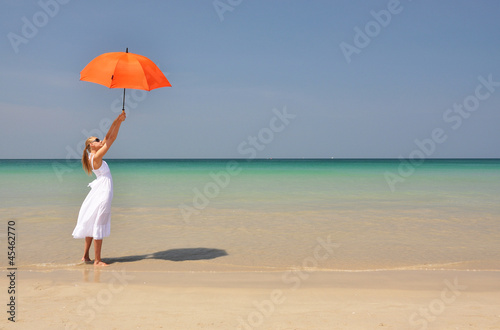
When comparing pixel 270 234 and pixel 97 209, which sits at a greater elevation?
→ pixel 97 209

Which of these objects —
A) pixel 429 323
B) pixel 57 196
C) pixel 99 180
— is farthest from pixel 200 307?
pixel 57 196

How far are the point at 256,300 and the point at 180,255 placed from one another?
2798 mm

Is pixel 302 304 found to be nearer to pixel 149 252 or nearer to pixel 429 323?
pixel 429 323

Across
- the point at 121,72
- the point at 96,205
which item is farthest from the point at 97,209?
the point at 121,72

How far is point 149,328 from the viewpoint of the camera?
372 cm

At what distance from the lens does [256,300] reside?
15.1 feet

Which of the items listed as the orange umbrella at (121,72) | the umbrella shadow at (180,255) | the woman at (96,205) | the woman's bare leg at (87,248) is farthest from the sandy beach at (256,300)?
the orange umbrella at (121,72)

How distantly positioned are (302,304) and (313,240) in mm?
3872

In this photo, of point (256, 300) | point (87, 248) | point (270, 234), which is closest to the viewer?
point (256, 300)

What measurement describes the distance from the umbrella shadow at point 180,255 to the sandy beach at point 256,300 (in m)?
0.71

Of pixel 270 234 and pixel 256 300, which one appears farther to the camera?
pixel 270 234

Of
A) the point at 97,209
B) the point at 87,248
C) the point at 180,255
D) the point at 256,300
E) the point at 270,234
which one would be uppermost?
the point at 97,209

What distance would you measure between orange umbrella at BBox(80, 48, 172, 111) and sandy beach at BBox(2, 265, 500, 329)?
8.37 feet

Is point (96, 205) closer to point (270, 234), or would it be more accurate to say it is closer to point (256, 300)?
point (256, 300)
